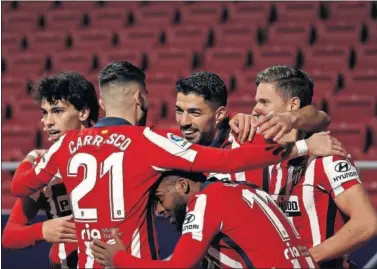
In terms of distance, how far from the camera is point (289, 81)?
4.04 meters

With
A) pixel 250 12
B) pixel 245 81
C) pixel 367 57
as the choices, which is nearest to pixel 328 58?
pixel 367 57

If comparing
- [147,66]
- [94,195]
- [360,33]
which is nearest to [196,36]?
[147,66]

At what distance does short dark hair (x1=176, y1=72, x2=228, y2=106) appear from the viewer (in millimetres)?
4277

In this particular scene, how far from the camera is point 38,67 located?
36.3ft

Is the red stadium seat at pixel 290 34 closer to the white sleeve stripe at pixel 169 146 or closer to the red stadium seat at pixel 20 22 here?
the red stadium seat at pixel 20 22

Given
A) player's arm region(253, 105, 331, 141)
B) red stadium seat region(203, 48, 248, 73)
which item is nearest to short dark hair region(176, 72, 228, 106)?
player's arm region(253, 105, 331, 141)

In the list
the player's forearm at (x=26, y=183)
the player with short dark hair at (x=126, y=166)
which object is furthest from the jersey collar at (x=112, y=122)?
the player's forearm at (x=26, y=183)

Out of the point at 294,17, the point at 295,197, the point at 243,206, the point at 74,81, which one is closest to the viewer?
the point at 243,206

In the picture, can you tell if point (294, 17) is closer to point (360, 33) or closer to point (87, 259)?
point (360, 33)

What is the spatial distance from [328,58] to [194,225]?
276 inches

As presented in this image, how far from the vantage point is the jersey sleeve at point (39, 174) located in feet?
11.7

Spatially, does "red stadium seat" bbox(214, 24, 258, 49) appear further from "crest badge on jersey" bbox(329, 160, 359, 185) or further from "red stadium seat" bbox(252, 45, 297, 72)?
"crest badge on jersey" bbox(329, 160, 359, 185)

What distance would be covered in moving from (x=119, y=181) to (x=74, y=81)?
894mm

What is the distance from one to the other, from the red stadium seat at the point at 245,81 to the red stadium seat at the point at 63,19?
3323mm
